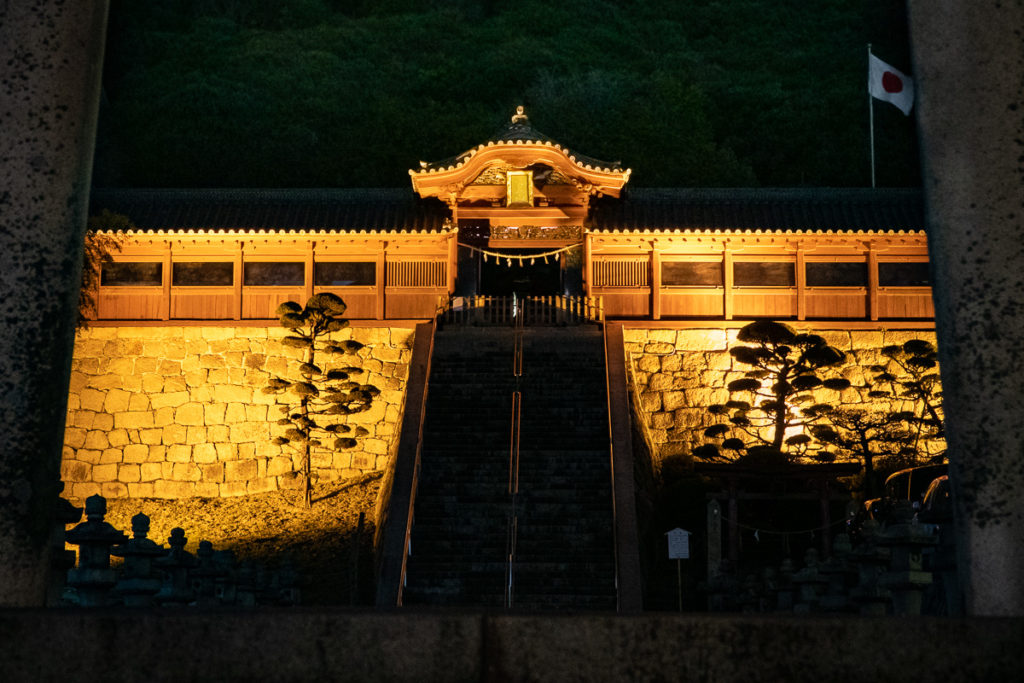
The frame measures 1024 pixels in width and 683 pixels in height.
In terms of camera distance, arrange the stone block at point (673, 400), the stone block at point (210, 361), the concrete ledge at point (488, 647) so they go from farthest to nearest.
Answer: the stone block at point (210, 361) < the stone block at point (673, 400) < the concrete ledge at point (488, 647)

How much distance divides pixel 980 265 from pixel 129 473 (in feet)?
60.0

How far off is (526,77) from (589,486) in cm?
2640

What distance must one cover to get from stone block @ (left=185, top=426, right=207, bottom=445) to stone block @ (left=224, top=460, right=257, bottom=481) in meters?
0.70

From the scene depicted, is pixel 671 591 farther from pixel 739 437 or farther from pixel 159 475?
pixel 159 475

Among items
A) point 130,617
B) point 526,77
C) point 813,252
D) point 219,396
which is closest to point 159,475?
point 219,396

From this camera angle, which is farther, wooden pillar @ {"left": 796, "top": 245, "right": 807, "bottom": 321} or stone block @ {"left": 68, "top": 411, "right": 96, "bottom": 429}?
wooden pillar @ {"left": 796, "top": 245, "right": 807, "bottom": 321}

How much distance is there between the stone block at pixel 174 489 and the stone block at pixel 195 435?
73cm

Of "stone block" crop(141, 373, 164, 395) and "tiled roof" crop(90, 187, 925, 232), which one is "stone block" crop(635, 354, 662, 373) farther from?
"stone block" crop(141, 373, 164, 395)

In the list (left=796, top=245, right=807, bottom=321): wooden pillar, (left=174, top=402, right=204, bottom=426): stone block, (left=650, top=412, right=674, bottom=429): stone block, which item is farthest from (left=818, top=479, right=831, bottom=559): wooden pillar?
(left=174, top=402, right=204, bottom=426): stone block

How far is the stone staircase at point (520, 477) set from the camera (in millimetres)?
14688

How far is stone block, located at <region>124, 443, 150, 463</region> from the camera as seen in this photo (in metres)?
21.3

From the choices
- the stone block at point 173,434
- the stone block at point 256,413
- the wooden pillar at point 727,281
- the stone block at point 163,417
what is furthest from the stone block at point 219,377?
the wooden pillar at point 727,281

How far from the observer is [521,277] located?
86.2ft

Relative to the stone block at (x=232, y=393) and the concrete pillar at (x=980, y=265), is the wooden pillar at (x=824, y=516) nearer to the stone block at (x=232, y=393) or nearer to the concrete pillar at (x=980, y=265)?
the stone block at (x=232, y=393)
